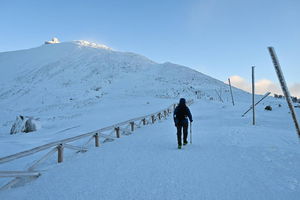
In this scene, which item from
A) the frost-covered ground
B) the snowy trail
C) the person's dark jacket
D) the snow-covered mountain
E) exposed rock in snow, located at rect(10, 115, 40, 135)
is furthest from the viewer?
the snow-covered mountain

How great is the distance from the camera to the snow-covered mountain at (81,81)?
4628 centimetres

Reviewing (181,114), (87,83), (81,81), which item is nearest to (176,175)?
(181,114)

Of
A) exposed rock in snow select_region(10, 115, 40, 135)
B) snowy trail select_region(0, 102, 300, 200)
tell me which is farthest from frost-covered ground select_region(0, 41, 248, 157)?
snowy trail select_region(0, 102, 300, 200)

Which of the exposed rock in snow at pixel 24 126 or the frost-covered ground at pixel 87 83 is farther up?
the frost-covered ground at pixel 87 83

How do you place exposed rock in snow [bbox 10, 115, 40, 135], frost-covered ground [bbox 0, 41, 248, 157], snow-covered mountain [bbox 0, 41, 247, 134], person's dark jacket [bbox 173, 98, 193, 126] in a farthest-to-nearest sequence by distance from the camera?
1. snow-covered mountain [bbox 0, 41, 247, 134]
2. frost-covered ground [bbox 0, 41, 248, 157]
3. exposed rock in snow [bbox 10, 115, 40, 135]
4. person's dark jacket [bbox 173, 98, 193, 126]

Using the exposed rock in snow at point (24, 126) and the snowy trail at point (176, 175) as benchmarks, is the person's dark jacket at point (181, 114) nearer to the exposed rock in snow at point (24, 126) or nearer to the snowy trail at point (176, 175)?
the snowy trail at point (176, 175)

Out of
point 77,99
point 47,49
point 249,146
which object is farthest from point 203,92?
point 47,49

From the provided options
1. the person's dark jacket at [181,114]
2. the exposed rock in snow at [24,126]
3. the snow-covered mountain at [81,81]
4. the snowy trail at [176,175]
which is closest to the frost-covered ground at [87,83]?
the snow-covered mountain at [81,81]

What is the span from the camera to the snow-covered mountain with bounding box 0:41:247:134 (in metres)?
46.3

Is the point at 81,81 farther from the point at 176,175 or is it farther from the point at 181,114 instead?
the point at 176,175

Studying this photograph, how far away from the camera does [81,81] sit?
229 ft

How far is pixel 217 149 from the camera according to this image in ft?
23.6

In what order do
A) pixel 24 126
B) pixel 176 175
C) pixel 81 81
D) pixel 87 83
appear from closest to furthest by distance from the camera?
1. pixel 176 175
2. pixel 24 126
3. pixel 87 83
4. pixel 81 81

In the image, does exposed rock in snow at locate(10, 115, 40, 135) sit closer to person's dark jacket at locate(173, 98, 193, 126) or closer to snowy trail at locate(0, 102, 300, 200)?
snowy trail at locate(0, 102, 300, 200)
